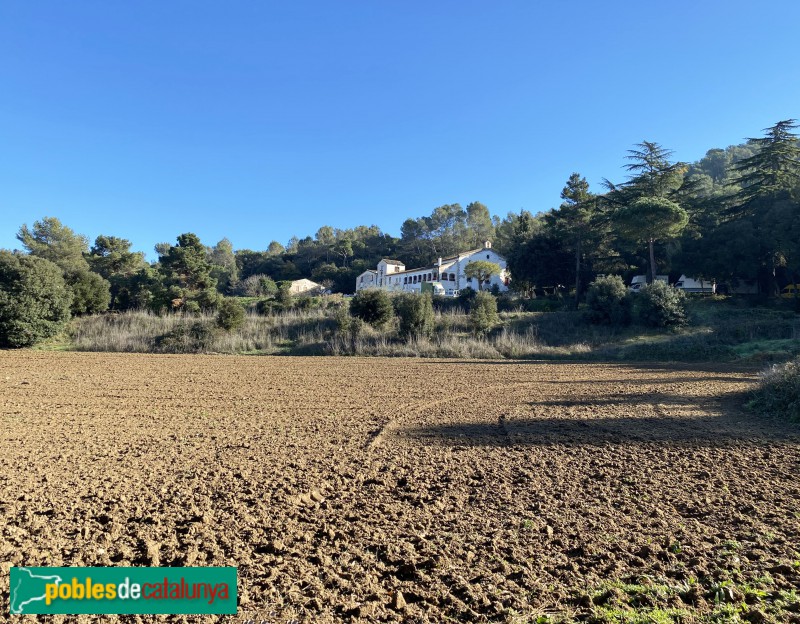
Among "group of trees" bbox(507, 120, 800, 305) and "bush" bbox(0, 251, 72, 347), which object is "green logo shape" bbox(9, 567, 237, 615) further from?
"group of trees" bbox(507, 120, 800, 305)

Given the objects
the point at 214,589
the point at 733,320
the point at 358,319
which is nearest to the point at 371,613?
the point at 214,589

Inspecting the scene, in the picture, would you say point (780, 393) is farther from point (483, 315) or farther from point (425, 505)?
point (483, 315)

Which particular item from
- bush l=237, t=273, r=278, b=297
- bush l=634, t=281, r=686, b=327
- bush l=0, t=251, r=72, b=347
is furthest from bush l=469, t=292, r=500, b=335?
bush l=237, t=273, r=278, b=297

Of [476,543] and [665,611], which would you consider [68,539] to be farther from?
[665,611]

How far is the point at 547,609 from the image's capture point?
2.42 metres

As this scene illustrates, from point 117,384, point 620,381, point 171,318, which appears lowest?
point 620,381

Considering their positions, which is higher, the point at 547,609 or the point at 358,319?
the point at 358,319

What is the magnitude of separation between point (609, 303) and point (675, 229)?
9977 mm

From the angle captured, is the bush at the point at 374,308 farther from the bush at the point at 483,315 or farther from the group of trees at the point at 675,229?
the group of trees at the point at 675,229

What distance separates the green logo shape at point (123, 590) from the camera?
2.49 meters

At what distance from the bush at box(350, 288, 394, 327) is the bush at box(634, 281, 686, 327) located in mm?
12876

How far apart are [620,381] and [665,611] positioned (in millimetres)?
10347

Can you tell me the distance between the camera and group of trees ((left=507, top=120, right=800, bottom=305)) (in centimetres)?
2719

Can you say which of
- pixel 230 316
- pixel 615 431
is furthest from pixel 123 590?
pixel 230 316
